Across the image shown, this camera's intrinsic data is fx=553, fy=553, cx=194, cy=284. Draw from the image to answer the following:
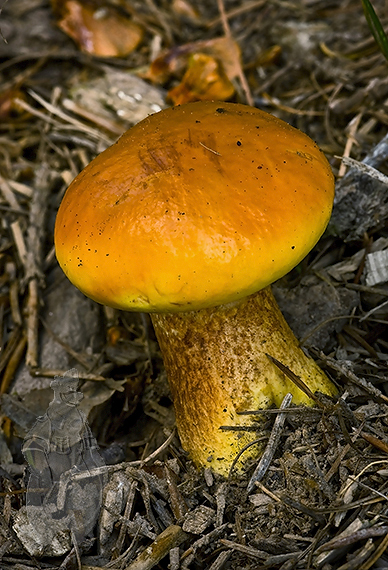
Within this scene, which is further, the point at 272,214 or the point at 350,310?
the point at 350,310

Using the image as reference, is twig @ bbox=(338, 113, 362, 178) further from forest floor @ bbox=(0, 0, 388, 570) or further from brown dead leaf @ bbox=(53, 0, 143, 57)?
brown dead leaf @ bbox=(53, 0, 143, 57)

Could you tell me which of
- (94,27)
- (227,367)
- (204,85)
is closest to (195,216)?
(227,367)

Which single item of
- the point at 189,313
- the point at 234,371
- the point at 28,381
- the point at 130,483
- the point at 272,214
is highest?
the point at 272,214

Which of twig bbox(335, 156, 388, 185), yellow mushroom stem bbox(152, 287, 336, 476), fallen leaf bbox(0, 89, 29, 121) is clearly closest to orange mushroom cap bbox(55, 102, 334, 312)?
yellow mushroom stem bbox(152, 287, 336, 476)

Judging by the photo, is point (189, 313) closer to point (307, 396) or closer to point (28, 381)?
point (307, 396)

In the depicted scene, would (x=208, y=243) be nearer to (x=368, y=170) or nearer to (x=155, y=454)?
(x=155, y=454)

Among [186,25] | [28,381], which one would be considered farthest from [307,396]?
[186,25]
